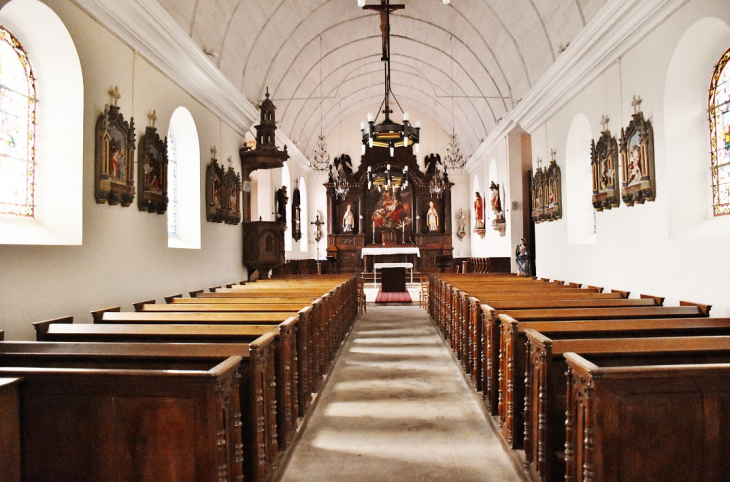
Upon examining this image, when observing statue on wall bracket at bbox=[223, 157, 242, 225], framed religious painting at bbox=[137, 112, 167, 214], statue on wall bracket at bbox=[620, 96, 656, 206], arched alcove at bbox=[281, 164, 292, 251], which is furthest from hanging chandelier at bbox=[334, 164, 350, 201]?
statue on wall bracket at bbox=[620, 96, 656, 206]

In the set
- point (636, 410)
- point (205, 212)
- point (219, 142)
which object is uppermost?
point (219, 142)

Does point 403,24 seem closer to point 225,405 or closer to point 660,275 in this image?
point 660,275

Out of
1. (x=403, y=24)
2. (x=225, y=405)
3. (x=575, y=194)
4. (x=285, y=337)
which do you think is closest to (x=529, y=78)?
(x=575, y=194)

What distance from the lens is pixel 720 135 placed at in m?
6.07

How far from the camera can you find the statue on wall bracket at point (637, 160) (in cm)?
687

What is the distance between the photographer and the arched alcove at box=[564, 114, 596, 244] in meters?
9.98

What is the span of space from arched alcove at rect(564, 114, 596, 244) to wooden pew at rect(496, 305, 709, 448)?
16.7 feet

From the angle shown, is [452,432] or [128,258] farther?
[128,258]

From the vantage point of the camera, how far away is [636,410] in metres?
2.52

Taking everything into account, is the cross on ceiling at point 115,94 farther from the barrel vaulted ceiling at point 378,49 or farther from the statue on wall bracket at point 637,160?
the statue on wall bracket at point 637,160

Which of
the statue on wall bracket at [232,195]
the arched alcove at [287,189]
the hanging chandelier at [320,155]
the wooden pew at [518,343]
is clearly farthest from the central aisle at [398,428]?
the arched alcove at [287,189]

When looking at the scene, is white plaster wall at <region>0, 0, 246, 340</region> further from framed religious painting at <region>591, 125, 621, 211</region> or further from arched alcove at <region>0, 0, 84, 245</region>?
framed religious painting at <region>591, 125, 621, 211</region>

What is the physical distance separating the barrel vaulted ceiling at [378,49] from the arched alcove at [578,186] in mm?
1648

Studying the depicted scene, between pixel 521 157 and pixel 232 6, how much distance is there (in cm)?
870
